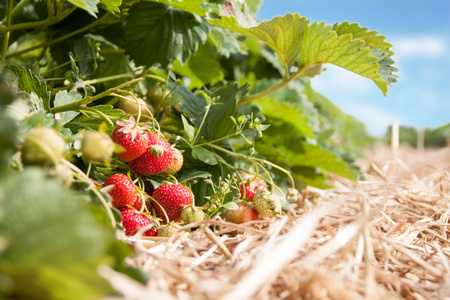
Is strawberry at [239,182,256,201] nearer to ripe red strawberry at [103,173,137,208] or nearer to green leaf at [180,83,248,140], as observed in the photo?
green leaf at [180,83,248,140]

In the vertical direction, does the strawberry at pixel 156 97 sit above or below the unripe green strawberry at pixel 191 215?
above

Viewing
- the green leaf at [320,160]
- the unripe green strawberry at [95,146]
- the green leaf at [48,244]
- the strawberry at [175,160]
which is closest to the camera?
the green leaf at [48,244]

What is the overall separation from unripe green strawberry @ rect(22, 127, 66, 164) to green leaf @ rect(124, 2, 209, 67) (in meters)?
0.53

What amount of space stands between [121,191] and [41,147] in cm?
23

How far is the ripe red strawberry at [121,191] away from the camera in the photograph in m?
0.58

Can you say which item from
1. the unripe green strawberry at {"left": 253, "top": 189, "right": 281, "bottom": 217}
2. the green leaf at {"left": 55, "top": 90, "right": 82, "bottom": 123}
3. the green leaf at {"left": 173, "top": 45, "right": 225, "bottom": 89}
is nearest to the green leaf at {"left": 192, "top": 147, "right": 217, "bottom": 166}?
the unripe green strawberry at {"left": 253, "top": 189, "right": 281, "bottom": 217}

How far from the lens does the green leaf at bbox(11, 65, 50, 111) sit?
23.5 inches

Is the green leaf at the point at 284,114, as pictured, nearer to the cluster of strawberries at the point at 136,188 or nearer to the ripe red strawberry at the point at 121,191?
the cluster of strawberries at the point at 136,188

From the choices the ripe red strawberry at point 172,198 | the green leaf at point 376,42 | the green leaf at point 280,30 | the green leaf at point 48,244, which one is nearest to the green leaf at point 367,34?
the green leaf at point 376,42

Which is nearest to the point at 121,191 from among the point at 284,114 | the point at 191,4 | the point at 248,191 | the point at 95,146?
the point at 95,146

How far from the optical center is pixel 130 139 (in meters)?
0.58

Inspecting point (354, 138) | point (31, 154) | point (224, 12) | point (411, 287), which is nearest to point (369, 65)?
point (224, 12)

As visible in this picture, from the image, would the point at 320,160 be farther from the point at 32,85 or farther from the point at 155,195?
the point at 32,85

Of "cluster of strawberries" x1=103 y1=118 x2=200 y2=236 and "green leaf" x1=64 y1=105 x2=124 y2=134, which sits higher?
"green leaf" x1=64 y1=105 x2=124 y2=134
